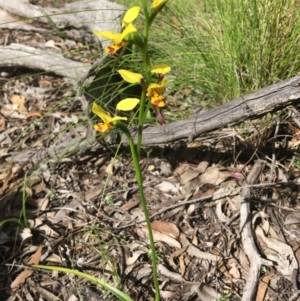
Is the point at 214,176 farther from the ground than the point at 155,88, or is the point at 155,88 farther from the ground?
the point at 155,88

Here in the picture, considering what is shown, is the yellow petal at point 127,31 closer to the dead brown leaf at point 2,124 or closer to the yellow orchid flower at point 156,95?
the yellow orchid flower at point 156,95

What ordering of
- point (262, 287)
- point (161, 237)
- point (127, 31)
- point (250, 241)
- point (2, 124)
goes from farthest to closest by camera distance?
point (2, 124), point (161, 237), point (250, 241), point (262, 287), point (127, 31)

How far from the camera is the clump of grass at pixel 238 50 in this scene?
2.88 m

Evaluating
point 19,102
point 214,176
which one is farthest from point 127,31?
point 19,102

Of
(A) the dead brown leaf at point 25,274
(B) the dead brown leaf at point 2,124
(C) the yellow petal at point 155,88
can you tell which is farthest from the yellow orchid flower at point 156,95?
(B) the dead brown leaf at point 2,124

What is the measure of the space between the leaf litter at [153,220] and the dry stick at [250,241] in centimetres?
4

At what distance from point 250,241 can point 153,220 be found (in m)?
0.52

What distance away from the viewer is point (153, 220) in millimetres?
2846

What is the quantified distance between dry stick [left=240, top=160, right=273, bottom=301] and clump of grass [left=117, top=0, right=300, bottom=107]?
1.51 feet

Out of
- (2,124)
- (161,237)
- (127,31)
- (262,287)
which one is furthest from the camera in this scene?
(2,124)

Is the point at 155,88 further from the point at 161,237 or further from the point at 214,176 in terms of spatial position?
the point at 214,176

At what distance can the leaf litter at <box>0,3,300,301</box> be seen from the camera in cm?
255

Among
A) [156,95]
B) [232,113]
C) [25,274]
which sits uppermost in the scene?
[156,95]

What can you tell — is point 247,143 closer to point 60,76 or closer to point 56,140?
point 56,140
